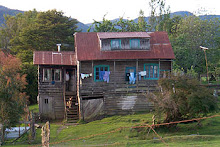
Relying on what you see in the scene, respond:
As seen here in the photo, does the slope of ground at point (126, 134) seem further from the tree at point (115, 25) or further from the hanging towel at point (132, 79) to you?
the tree at point (115, 25)

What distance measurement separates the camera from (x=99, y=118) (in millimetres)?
27297

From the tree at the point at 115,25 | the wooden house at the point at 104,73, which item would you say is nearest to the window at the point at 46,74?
the wooden house at the point at 104,73

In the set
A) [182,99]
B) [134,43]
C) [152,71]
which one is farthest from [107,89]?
[182,99]

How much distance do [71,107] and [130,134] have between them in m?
10.2

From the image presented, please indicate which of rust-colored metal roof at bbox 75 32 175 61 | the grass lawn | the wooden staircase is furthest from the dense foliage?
the grass lawn

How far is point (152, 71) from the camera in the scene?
96.0 feet

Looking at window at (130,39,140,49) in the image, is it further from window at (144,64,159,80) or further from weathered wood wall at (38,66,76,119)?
weathered wood wall at (38,66,76,119)

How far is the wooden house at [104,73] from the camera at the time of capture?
1083 inches

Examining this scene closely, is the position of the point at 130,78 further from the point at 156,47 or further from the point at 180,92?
the point at 180,92

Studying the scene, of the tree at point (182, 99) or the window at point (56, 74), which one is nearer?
the tree at point (182, 99)

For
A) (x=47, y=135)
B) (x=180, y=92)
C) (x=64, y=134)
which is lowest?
(x=64, y=134)

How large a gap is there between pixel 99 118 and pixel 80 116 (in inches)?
72.4

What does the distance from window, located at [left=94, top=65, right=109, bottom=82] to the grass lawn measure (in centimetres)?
501

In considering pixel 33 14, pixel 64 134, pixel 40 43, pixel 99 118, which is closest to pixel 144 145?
pixel 64 134
